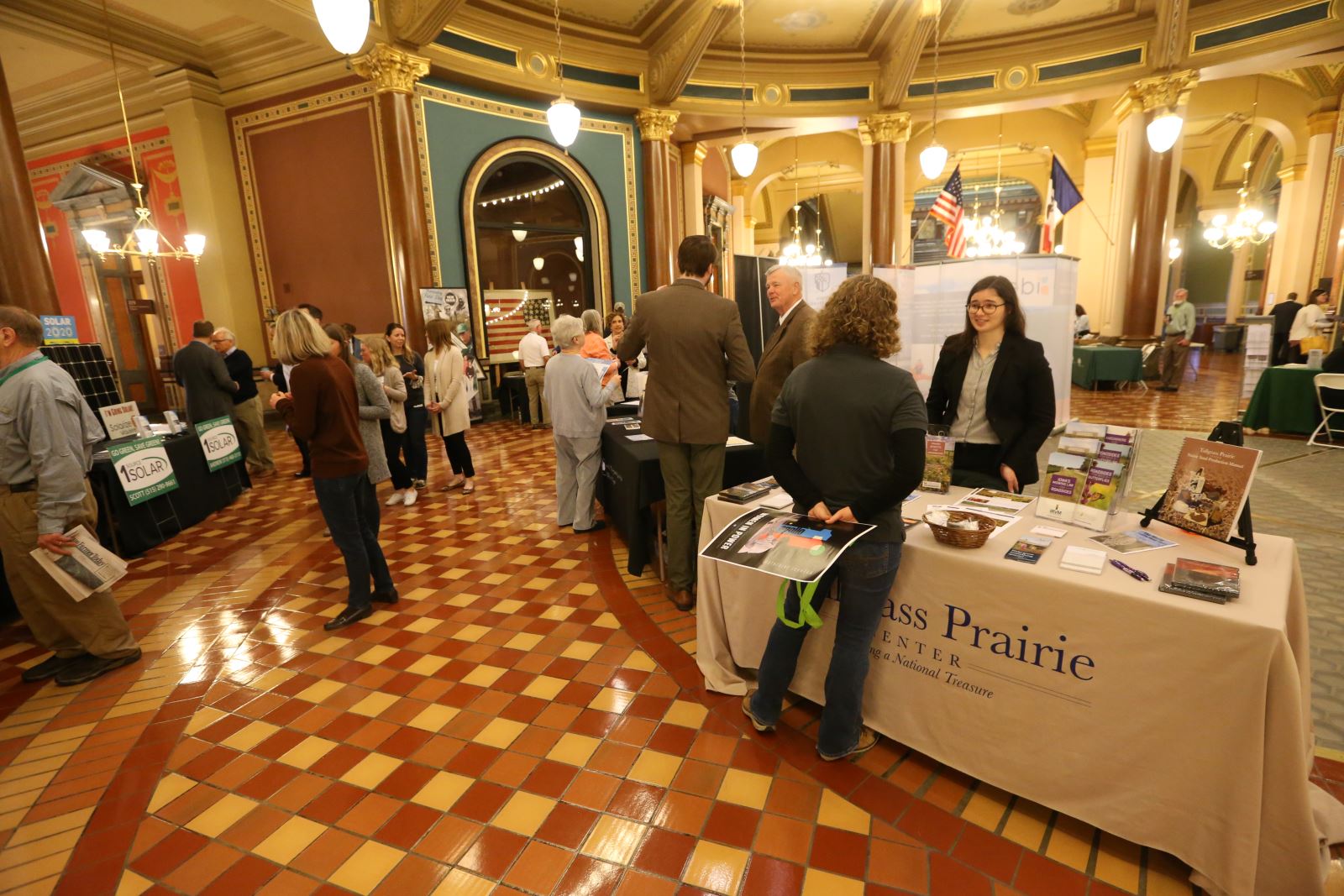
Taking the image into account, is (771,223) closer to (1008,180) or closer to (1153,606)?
(1008,180)

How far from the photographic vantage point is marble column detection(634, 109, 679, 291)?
31.1 ft

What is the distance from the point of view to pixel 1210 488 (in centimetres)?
172

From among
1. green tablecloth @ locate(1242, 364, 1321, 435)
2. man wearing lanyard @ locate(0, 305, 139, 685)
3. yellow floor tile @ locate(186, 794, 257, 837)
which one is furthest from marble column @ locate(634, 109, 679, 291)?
yellow floor tile @ locate(186, 794, 257, 837)

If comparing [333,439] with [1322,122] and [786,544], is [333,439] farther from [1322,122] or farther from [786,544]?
[1322,122]

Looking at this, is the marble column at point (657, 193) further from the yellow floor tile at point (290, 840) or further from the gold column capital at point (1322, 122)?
the gold column capital at point (1322, 122)

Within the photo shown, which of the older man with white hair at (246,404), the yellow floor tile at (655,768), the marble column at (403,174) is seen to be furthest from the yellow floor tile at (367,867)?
the marble column at (403,174)

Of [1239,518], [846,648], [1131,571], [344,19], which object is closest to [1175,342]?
[1239,518]

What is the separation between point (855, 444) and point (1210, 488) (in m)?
0.98

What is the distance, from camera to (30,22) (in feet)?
22.1

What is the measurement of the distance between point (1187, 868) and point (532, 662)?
7.45ft

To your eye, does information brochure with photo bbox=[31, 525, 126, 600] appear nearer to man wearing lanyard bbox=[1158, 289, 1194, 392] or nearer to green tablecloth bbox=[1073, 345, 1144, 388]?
green tablecloth bbox=[1073, 345, 1144, 388]

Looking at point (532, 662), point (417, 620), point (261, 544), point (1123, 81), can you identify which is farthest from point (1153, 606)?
point (1123, 81)

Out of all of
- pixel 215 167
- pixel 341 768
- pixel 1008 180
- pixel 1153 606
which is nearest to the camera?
pixel 1153 606

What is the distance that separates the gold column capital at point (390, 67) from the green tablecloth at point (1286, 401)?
982 centimetres
